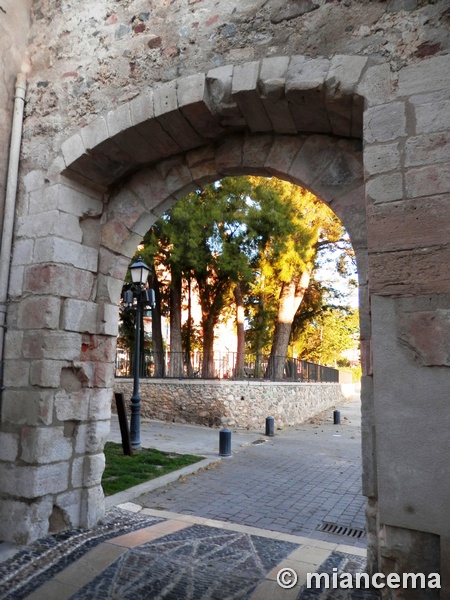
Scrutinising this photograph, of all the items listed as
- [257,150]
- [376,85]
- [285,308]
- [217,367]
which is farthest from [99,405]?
[285,308]

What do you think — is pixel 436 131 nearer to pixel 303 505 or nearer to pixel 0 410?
pixel 0 410

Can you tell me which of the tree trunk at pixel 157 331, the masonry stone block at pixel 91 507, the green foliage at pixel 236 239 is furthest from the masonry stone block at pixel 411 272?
the tree trunk at pixel 157 331

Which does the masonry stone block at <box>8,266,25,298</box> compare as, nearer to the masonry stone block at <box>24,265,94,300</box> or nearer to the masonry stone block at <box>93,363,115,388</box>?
the masonry stone block at <box>24,265,94,300</box>

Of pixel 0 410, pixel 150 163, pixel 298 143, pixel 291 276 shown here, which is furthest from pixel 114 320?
pixel 291 276

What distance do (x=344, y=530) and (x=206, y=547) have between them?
151 centimetres

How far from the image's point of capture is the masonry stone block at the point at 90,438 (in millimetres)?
3954

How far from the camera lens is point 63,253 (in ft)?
12.9

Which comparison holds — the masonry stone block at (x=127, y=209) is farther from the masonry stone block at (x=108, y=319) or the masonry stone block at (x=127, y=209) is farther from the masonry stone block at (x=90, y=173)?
the masonry stone block at (x=108, y=319)

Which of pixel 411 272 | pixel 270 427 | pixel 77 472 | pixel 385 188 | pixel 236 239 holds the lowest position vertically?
pixel 270 427

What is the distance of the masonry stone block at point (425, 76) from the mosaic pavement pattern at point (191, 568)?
3189mm

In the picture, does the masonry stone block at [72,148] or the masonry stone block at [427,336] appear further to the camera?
the masonry stone block at [72,148]

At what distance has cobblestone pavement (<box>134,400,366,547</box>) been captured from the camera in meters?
4.69

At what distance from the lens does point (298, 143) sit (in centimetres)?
363

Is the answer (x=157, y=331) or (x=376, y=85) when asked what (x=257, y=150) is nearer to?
(x=376, y=85)
